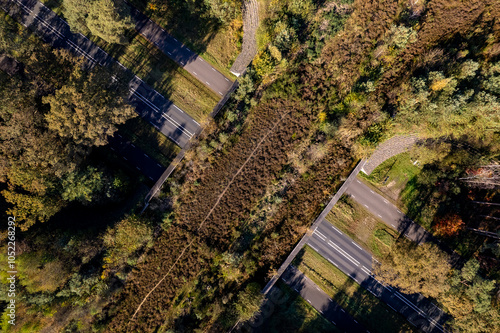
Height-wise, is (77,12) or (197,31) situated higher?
(197,31)

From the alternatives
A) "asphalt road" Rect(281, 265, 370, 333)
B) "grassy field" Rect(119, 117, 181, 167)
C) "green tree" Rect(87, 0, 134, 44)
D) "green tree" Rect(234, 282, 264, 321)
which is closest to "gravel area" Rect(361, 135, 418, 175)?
"asphalt road" Rect(281, 265, 370, 333)

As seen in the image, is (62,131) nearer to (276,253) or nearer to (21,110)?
(21,110)

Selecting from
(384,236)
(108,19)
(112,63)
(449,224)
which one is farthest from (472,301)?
(112,63)

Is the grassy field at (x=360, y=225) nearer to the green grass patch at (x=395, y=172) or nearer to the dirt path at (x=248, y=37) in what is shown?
the green grass patch at (x=395, y=172)

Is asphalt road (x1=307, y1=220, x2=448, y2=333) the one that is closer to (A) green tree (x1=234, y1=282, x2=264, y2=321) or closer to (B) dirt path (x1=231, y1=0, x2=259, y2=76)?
(A) green tree (x1=234, y1=282, x2=264, y2=321)

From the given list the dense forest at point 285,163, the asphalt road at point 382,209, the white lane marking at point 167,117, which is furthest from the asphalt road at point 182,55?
the asphalt road at point 382,209

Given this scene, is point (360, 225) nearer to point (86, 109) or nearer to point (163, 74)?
point (163, 74)
